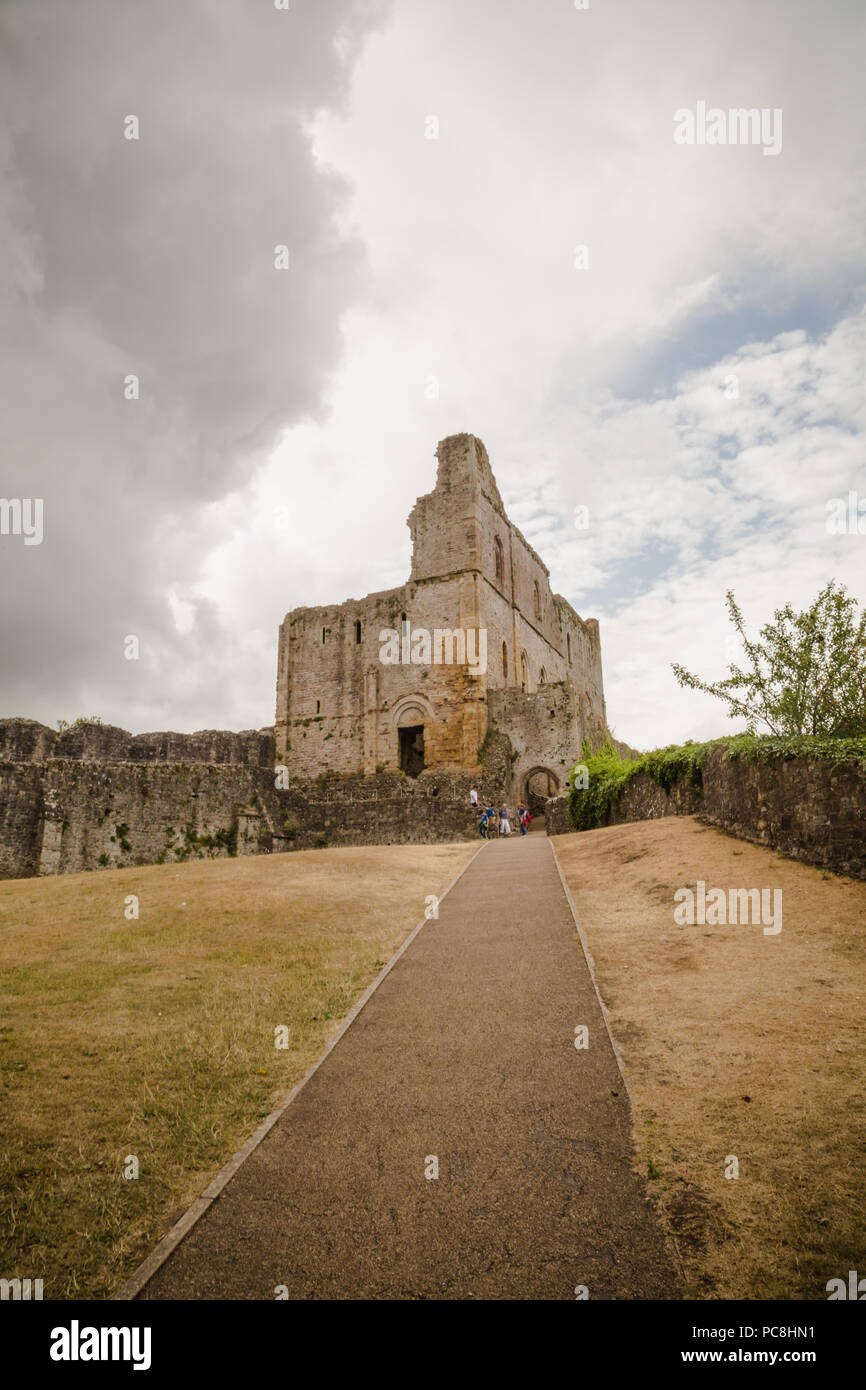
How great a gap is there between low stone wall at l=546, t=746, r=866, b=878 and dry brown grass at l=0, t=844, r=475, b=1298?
592cm

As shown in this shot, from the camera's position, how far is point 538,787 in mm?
35500

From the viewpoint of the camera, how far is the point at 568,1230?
3.50m

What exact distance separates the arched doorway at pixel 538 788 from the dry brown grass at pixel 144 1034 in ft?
64.8

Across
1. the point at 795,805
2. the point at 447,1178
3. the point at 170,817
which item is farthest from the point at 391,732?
the point at 447,1178

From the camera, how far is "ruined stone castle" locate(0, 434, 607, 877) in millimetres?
21438

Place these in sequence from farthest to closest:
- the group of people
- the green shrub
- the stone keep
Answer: the stone keep, the group of people, the green shrub

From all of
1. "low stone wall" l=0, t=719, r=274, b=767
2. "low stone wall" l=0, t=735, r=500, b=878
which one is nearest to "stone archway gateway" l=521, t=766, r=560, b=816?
"low stone wall" l=0, t=735, r=500, b=878

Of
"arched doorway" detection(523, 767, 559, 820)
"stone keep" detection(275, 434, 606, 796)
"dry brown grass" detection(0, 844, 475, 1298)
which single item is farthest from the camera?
"stone keep" detection(275, 434, 606, 796)

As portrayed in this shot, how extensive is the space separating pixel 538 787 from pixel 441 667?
7.92m

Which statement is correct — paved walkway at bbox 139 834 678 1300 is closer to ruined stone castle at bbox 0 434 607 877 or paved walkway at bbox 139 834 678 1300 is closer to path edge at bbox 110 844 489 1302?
path edge at bbox 110 844 489 1302

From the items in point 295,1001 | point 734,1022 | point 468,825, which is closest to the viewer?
point 734,1022
